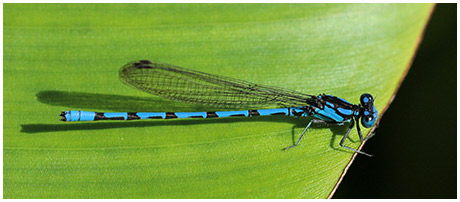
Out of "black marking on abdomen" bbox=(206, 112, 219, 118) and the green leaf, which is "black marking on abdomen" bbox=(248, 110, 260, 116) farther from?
"black marking on abdomen" bbox=(206, 112, 219, 118)

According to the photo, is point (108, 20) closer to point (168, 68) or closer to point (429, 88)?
point (168, 68)

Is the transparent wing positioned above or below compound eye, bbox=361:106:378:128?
above

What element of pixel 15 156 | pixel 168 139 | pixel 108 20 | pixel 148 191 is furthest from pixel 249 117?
pixel 15 156

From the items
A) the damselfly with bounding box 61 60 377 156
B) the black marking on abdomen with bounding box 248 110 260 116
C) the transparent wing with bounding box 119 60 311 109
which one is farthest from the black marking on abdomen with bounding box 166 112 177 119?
the black marking on abdomen with bounding box 248 110 260 116

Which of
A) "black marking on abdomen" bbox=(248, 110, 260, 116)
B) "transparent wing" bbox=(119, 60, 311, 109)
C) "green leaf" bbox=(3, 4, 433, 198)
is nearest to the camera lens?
"green leaf" bbox=(3, 4, 433, 198)

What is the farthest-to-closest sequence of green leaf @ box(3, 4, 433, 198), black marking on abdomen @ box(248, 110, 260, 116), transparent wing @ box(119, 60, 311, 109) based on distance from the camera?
black marking on abdomen @ box(248, 110, 260, 116) < transparent wing @ box(119, 60, 311, 109) < green leaf @ box(3, 4, 433, 198)

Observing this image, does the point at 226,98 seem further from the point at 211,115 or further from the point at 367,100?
the point at 367,100
